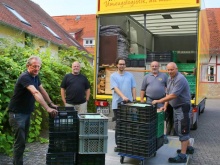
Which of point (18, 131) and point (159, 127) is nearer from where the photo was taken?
point (18, 131)

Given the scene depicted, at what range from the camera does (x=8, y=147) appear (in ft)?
16.8

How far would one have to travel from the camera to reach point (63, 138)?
419cm

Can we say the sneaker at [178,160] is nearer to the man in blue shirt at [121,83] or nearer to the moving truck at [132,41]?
the man in blue shirt at [121,83]

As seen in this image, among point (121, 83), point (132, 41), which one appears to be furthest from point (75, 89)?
point (132, 41)

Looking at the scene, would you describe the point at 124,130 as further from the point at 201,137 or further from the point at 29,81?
the point at 201,137

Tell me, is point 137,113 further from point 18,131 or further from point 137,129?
point 18,131

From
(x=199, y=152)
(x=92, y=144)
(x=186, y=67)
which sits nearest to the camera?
(x=92, y=144)

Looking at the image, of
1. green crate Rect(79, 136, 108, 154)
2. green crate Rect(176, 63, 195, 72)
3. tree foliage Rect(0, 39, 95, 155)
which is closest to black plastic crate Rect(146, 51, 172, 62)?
green crate Rect(176, 63, 195, 72)

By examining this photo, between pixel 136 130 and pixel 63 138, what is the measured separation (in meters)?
1.23

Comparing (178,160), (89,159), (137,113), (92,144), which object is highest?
(137,113)

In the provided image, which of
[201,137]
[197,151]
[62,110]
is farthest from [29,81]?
[201,137]

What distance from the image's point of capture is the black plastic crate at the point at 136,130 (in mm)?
4648

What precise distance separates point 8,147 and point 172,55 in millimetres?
4860

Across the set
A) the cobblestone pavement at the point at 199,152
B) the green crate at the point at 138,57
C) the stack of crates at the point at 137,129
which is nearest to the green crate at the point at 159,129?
the stack of crates at the point at 137,129
